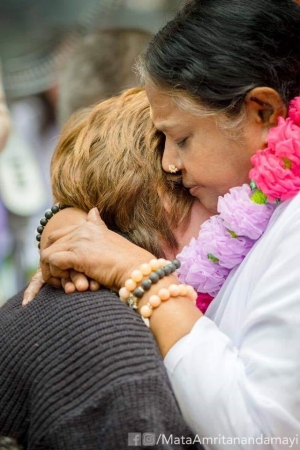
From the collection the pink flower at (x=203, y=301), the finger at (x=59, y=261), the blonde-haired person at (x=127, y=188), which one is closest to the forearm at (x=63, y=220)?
the blonde-haired person at (x=127, y=188)

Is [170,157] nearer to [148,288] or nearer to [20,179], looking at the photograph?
[148,288]

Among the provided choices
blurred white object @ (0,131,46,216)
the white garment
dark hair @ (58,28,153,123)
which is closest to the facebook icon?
the white garment

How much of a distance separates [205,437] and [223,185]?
0.60 metres

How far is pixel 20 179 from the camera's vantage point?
332 cm

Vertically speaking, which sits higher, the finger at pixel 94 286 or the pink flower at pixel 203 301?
the finger at pixel 94 286

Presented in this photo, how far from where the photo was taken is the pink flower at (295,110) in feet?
5.32

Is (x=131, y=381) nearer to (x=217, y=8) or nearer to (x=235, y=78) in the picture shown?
(x=235, y=78)

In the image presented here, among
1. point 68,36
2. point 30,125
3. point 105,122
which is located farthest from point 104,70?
point 105,122

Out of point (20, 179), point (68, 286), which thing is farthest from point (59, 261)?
point (20, 179)

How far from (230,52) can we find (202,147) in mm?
226

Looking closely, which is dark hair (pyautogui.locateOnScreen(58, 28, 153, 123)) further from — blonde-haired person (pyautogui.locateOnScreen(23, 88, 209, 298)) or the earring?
the earring

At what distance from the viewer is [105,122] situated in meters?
1.93

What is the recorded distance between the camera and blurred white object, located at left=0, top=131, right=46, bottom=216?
329 centimetres

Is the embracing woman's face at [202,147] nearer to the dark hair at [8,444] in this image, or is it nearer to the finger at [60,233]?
the finger at [60,233]
